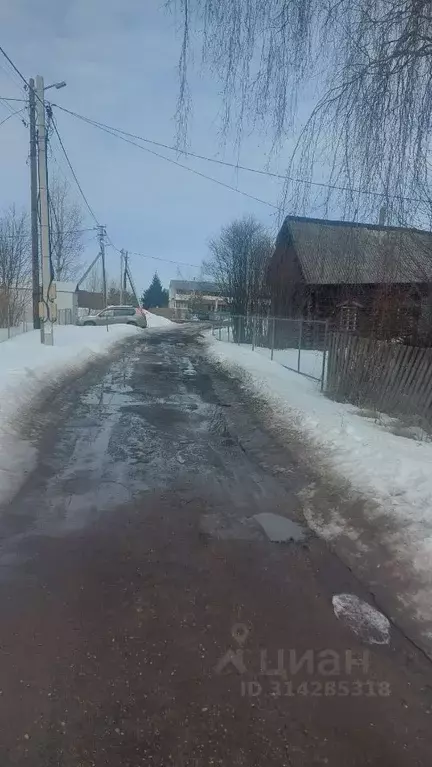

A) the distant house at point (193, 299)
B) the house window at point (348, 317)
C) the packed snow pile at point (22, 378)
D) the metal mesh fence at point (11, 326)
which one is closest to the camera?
the packed snow pile at point (22, 378)

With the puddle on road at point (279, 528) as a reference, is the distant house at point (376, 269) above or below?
above

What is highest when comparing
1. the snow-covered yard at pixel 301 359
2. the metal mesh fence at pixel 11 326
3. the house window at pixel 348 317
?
the house window at pixel 348 317

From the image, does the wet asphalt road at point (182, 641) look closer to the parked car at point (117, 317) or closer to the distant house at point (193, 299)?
the parked car at point (117, 317)

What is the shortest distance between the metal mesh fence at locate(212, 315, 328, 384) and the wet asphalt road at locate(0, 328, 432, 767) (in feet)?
24.3

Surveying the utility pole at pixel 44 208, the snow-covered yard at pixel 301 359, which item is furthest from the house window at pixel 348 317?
the utility pole at pixel 44 208

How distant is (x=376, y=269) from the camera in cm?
753

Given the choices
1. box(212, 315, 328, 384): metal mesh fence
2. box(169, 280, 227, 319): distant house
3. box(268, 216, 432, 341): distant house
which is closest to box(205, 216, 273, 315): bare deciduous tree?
box(212, 315, 328, 384): metal mesh fence

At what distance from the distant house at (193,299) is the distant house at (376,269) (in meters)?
60.0

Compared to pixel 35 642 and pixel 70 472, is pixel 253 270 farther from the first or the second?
pixel 35 642

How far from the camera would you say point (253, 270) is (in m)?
27.2

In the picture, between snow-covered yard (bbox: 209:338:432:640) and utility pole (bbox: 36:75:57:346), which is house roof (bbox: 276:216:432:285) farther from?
utility pole (bbox: 36:75:57:346)

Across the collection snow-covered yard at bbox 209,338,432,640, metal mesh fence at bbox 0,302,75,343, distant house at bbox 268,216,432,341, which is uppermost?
distant house at bbox 268,216,432,341

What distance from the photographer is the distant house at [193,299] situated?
79.5 metres

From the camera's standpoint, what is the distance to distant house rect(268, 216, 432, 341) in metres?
6.57
